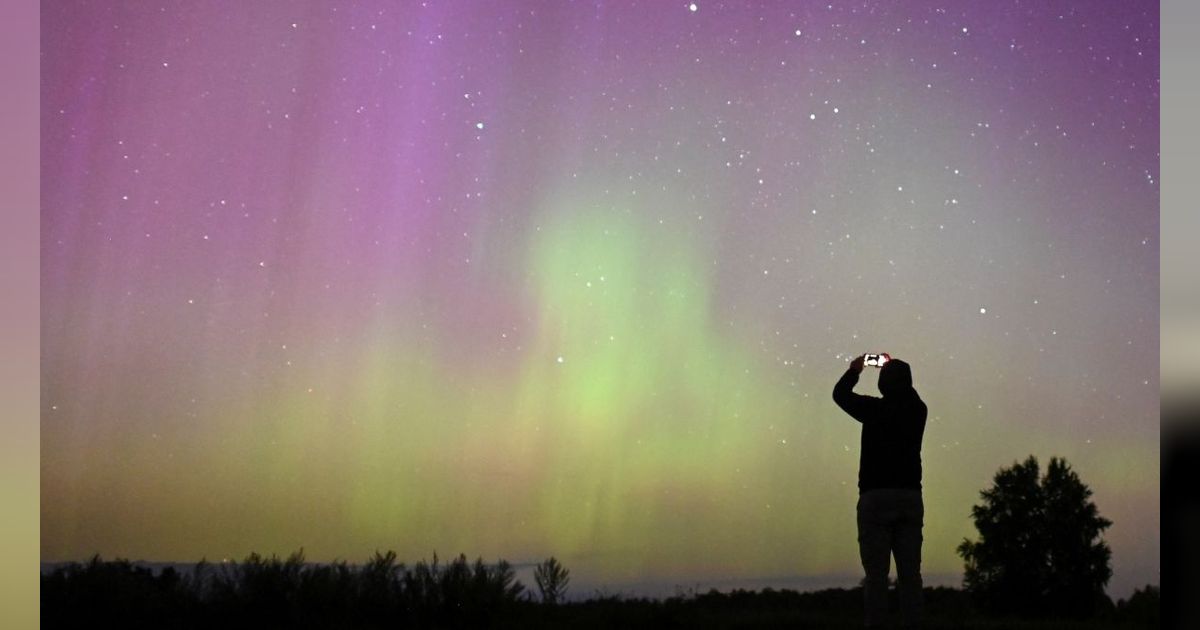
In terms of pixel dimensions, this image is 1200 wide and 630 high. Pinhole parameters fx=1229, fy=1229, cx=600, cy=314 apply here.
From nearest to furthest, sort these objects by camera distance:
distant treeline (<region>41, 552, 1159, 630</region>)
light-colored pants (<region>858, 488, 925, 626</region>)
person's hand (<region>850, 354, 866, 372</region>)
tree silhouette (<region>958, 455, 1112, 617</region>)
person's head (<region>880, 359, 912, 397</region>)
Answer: light-colored pants (<region>858, 488, 925, 626</region>) < person's head (<region>880, 359, 912, 397</region>) < person's hand (<region>850, 354, 866, 372</region>) < distant treeline (<region>41, 552, 1159, 630</region>) < tree silhouette (<region>958, 455, 1112, 617</region>)

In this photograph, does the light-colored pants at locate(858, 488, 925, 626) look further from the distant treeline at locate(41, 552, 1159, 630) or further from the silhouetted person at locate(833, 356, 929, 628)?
the distant treeline at locate(41, 552, 1159, 630)

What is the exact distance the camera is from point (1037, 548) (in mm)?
7816

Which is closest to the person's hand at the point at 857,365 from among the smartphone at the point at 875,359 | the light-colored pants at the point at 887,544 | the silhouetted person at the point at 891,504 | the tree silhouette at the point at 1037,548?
the smartphone at the point at 875,359

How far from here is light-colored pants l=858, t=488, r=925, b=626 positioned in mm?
5766

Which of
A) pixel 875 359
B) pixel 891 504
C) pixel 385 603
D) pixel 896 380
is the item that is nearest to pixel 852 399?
pixel 896 380

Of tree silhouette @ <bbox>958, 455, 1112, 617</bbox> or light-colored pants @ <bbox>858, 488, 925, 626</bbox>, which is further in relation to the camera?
tree silhouette @ <bbox>958, 455, 1112, 617</bbox>

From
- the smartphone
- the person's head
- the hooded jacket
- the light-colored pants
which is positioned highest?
the smartphone

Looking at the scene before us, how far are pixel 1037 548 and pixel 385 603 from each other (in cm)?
409

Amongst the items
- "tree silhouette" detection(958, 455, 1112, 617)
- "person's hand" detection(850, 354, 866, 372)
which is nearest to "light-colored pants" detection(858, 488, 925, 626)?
"person's hand" detection(850, 354, 866, 372)

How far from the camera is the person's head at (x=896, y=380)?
5.94 meters

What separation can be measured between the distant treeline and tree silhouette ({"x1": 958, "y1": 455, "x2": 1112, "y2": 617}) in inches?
8.7

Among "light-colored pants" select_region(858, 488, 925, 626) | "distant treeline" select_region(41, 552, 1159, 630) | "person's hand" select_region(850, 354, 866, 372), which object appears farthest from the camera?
"distant treeline" select_region(41, 552, 1159, 630)

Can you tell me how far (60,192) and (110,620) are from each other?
3370 mm

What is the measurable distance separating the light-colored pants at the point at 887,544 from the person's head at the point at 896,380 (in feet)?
1.57
